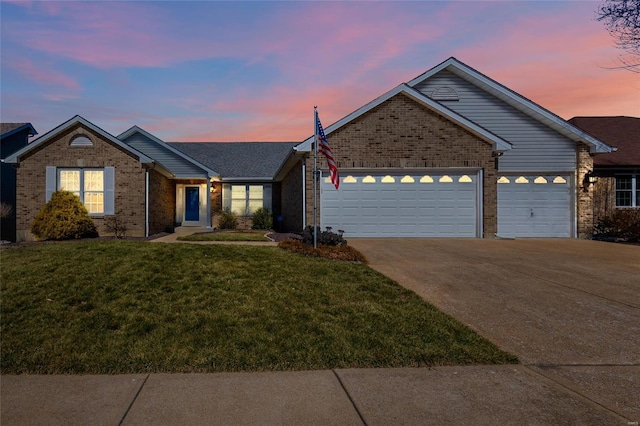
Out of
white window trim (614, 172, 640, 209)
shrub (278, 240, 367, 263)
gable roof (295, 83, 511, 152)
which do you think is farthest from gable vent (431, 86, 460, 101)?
shrub (278, 240, 367, 263)

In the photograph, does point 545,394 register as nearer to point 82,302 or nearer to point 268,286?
point 268,286

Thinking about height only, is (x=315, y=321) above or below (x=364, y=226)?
below

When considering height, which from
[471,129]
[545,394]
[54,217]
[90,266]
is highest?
[471,129]

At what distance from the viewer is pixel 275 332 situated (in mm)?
4805

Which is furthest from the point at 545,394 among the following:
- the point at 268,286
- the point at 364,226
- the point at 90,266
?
the point at 364,226

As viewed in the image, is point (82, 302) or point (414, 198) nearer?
point (82, 302)

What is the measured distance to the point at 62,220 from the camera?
43.8 ft

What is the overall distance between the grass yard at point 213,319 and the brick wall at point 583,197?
12.9m

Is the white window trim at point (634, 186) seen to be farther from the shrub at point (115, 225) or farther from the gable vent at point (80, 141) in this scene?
the gable vent at point (80, 141)

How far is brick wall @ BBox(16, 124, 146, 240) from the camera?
599 inches

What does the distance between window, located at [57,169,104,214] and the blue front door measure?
21.6 ft

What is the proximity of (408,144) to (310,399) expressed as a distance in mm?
12508

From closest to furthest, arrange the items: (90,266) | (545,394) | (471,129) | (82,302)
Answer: (545,394), (82,302), (90,266), (471,129)

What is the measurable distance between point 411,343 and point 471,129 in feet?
39.4
